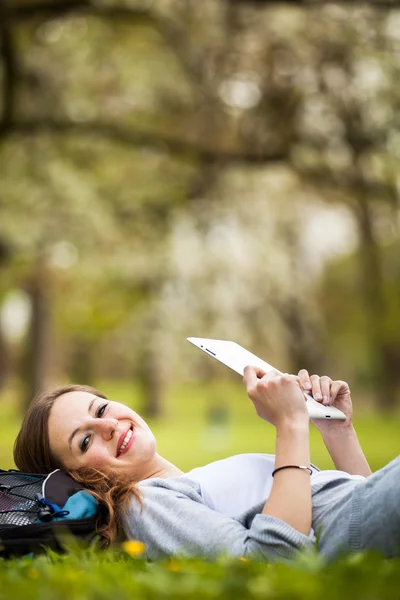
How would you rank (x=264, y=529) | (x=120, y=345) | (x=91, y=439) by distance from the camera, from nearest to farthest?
1. (x=264, y=529)
2. (x=91, y=439)
3. (x=120, y=345)

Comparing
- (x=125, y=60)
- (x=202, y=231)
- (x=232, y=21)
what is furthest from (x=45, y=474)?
(x=202, y=231)

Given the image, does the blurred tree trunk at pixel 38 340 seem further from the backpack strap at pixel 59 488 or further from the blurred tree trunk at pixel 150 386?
the backpack strap at pixel 59 488

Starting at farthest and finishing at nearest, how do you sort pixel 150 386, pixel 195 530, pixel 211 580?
pixel 150 386 → pixel 195 530 → pixel 211 580

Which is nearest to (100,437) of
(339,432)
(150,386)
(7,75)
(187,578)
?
(339,432)

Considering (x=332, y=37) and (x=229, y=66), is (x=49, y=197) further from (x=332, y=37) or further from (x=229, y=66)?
(x=332, y=37)

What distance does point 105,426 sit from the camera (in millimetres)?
3061

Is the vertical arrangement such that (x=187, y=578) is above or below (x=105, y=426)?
below

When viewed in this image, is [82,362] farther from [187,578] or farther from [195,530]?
[187,578]

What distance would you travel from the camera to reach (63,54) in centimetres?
1377

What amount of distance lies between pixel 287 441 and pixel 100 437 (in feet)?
2.28

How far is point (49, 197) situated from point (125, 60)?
9.27 feet

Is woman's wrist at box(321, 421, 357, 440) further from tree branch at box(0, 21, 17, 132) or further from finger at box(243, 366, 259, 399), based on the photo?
tree branch at box(0, 21, 17, 132)

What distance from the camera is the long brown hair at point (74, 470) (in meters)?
2.94

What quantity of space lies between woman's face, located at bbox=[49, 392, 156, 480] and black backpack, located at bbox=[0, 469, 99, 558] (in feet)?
0.31
